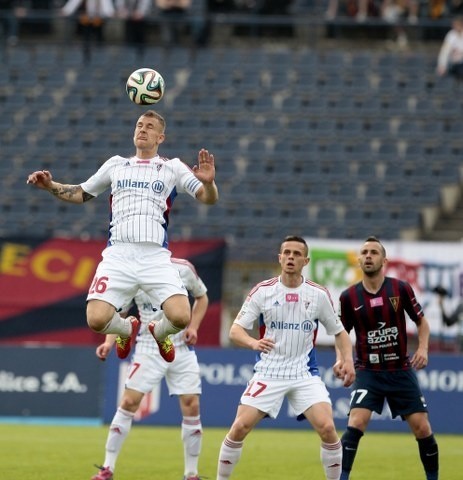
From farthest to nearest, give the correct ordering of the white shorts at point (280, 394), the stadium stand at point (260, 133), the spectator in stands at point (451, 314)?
the stadium stand at point (260, 133) < the spectator in stands at point (451, 314) < the white shorts at point (280, 394)

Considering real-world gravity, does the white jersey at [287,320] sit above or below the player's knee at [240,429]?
above

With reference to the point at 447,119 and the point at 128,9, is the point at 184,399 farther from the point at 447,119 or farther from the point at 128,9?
the point at 128,9

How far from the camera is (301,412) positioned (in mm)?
10484

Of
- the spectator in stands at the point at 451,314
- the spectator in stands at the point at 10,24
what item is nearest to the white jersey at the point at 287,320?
the spectator in stands at the point at 451,314

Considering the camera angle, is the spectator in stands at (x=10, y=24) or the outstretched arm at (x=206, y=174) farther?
the spectator in stands at (x=10, y=24)

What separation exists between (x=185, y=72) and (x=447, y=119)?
5.71m

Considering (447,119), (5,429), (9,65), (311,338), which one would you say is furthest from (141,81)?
(9,65)

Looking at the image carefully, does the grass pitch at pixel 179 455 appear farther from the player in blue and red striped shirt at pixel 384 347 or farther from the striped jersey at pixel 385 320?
the striped jersey at pixel 385 320

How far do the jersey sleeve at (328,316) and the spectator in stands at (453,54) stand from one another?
16.8 m

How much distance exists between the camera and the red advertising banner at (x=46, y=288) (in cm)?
2009

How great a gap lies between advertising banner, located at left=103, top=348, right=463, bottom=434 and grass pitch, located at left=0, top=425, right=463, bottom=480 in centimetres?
28

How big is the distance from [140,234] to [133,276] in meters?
0.34

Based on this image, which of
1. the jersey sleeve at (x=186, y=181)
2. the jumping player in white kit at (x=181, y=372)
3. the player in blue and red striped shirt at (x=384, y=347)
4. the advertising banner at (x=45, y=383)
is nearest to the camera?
the jersey sleeve at (x=186, y=181)

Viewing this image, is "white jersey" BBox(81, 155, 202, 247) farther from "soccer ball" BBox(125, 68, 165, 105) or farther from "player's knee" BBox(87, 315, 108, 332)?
"player's knee" BBox(87, 315, 108, 332)
